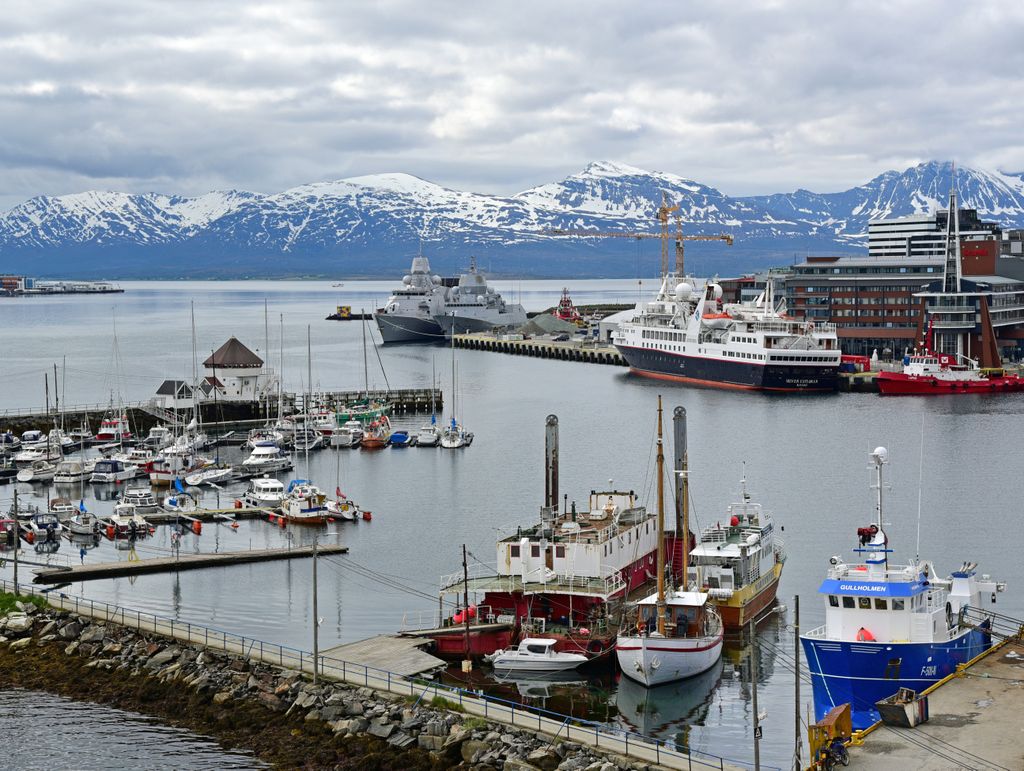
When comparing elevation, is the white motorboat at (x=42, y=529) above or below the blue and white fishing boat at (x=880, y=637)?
below

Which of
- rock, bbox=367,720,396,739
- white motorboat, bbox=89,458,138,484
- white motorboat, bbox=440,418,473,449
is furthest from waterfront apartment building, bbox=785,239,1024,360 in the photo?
rock, bbox=367,720,396,739

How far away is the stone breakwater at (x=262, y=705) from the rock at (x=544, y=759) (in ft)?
0.05

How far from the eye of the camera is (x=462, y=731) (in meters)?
22.5

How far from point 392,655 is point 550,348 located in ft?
318

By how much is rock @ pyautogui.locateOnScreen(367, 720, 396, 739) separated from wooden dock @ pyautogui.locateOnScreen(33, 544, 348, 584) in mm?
16139

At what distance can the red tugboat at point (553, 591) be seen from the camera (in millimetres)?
28422

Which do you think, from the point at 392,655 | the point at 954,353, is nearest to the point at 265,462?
the point at 392,655

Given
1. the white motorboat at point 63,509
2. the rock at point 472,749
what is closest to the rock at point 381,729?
the rock at point 472,749

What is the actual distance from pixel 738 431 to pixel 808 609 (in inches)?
1423

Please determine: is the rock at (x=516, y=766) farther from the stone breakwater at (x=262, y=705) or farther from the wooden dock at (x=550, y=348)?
the wooden dock at (x=550, y=348)

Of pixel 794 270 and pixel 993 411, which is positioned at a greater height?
pixel 794 270

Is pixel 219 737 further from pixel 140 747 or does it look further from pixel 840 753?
pixel 840 753

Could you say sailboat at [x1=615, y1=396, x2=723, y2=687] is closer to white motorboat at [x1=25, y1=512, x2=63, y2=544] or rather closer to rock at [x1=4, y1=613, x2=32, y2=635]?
rock at [x1=4, y1=613, x2=32, y2=635]

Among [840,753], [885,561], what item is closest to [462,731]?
[840,753]
